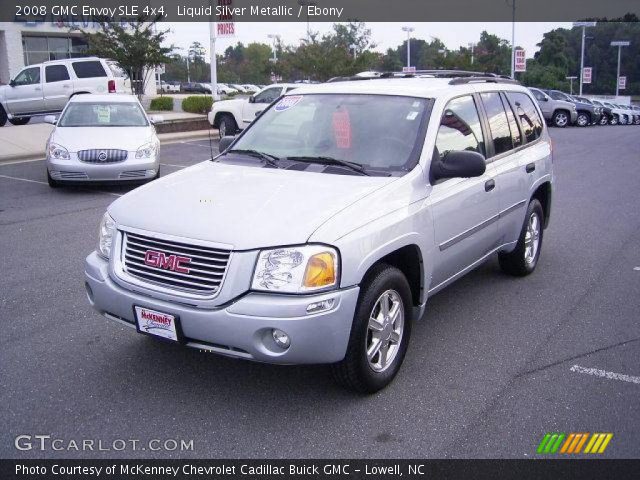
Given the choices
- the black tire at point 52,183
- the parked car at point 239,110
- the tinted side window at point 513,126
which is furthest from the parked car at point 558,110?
the tinted side window at point 513,126

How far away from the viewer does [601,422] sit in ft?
12.2

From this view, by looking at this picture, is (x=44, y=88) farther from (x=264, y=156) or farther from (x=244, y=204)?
(x=244, y=204)

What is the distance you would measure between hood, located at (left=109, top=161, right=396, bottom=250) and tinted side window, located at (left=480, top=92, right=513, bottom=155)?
1688mm

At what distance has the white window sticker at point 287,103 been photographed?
5281mm

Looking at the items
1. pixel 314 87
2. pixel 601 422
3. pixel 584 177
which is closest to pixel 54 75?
pixel 584 177

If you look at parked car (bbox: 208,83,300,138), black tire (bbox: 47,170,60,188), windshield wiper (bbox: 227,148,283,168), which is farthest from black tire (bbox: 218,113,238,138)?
windshield wiper (bbox: 227,148,283,168)

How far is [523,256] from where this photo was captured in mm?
6266

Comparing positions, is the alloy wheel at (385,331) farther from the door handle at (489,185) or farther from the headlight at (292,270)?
the door handle at (489,185)

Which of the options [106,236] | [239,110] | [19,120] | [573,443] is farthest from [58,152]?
[19,120]

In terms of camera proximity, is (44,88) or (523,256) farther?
(44,88)

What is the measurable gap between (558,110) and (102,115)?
24.7 meters

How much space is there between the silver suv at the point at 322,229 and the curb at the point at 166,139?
1113 cm
